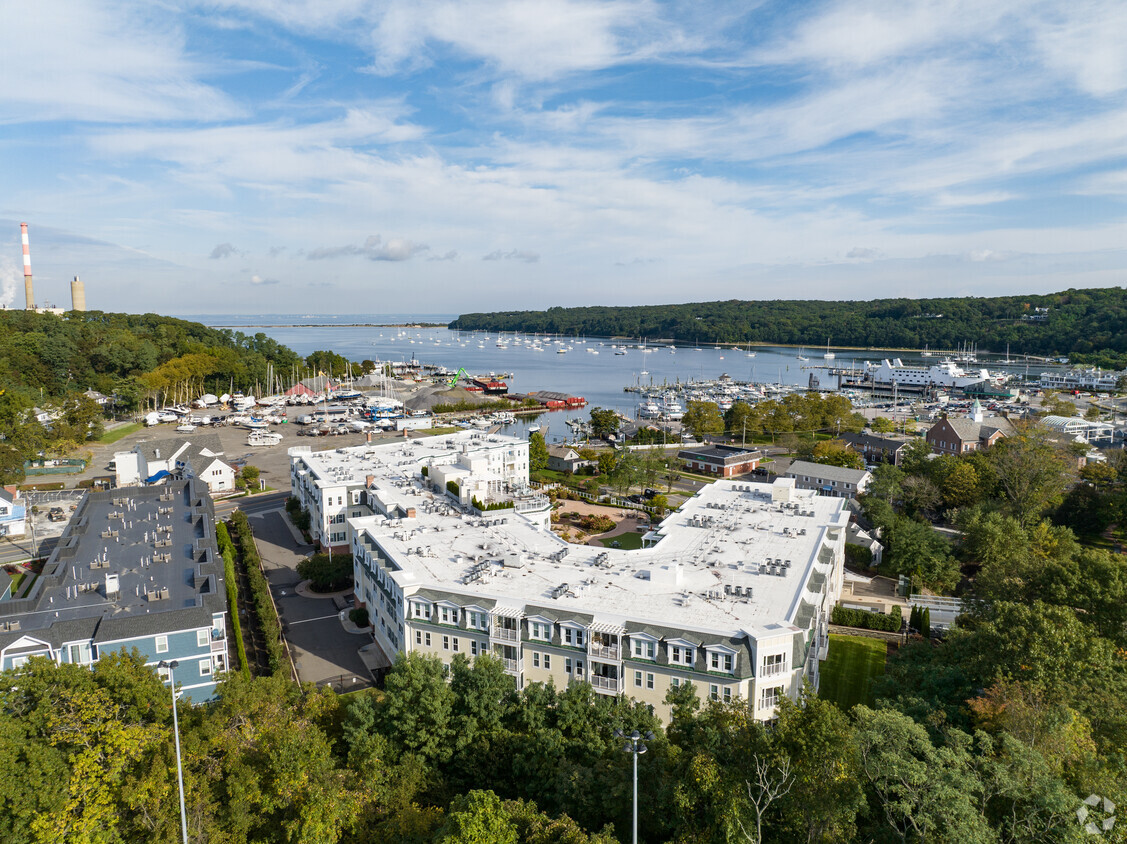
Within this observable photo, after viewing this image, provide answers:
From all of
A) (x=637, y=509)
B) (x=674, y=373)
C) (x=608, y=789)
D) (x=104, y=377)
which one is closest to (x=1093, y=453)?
(x=637, y=509)

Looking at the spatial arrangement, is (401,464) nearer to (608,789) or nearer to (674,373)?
(608,789)

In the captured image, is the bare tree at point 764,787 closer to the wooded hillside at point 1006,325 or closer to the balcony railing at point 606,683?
the balcony railing at point 606,683

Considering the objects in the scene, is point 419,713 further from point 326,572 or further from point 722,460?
point 722,460

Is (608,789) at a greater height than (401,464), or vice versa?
(401,464)

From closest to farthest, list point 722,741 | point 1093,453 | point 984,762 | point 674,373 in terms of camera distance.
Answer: point 984,762
point 722,741
point 1093,453
point 674,373

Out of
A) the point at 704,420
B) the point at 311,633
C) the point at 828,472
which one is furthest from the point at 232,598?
the point at 704,420

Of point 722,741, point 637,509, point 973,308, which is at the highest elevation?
point 973,308

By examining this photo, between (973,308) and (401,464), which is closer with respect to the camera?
(401,464)

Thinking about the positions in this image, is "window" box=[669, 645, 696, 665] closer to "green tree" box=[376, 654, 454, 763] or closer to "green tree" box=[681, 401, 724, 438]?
"green tree" box=[376, 654, 454, 763]
